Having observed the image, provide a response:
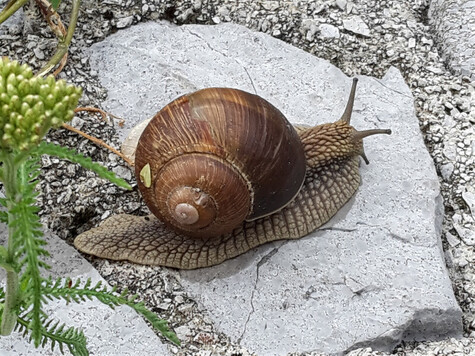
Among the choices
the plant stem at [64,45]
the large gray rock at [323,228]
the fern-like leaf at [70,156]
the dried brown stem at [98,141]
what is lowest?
the large gray rock at [323,228]

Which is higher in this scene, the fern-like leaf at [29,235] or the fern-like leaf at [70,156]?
the fern-like leaf at [70,156]

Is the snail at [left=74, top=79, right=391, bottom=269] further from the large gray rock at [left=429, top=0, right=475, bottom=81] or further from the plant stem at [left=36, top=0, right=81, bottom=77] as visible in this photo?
the large gray rock at [left=429, top=0, right=475, bottom=81]

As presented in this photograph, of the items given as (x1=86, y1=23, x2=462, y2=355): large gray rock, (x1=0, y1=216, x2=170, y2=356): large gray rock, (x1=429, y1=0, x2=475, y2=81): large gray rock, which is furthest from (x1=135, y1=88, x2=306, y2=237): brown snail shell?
(x1=429, y1=0, x2=475, y2=81): large gray rock

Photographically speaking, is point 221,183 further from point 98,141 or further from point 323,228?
point 98,141

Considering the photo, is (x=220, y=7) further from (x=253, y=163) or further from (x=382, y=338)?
(x=382, y=338)

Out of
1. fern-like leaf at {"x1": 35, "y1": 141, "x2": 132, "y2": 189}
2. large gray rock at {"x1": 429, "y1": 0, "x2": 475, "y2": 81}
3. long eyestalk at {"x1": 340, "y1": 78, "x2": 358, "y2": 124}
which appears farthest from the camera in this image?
large gray rock at {"x1": 429, "y1": 0, "x2": 475, "y2": 81}

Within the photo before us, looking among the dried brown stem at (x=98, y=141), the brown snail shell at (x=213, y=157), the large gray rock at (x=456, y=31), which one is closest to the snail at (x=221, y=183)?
the brown snail shell at (x=213, y=157)

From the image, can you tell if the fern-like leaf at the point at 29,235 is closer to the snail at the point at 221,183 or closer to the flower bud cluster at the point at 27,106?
the flower bud cluster at the point at 27,106
